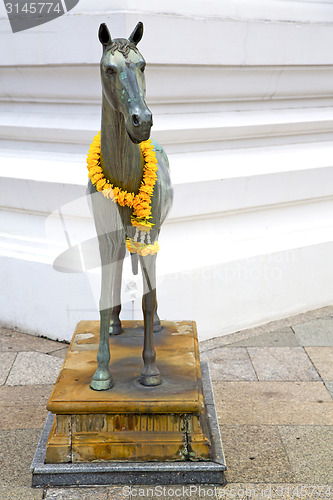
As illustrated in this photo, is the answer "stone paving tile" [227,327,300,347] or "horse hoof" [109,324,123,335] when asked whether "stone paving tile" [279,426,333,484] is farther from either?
"stone paving tile" [227,327,300,347]

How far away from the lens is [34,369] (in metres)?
4.68

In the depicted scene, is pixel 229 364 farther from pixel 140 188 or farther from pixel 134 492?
pixel 140 188

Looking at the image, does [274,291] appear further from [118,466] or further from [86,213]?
[118,466]

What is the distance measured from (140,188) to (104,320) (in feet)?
2.43

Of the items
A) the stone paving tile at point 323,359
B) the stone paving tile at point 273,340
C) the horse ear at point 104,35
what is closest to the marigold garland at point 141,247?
the horse ear at point 104,35

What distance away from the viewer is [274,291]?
18.2ft

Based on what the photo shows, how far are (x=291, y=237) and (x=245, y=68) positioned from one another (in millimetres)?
1500

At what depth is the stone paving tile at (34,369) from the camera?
4.51 m

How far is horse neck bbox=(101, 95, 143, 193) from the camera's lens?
304 cm

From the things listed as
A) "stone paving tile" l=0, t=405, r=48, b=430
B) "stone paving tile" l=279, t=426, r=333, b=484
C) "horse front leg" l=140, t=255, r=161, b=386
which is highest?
"horse front leg" l=140, t=255, r=161, b=386

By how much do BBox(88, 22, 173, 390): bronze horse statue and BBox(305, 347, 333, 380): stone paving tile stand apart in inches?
66.1

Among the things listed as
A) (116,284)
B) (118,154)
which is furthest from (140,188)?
(116,284)

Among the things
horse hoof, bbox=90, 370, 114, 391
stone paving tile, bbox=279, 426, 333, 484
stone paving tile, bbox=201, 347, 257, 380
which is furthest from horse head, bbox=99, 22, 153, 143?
stone paving tile, bbox=201, 347, 257, 380

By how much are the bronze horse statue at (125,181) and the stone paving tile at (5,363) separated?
4.56 feet
